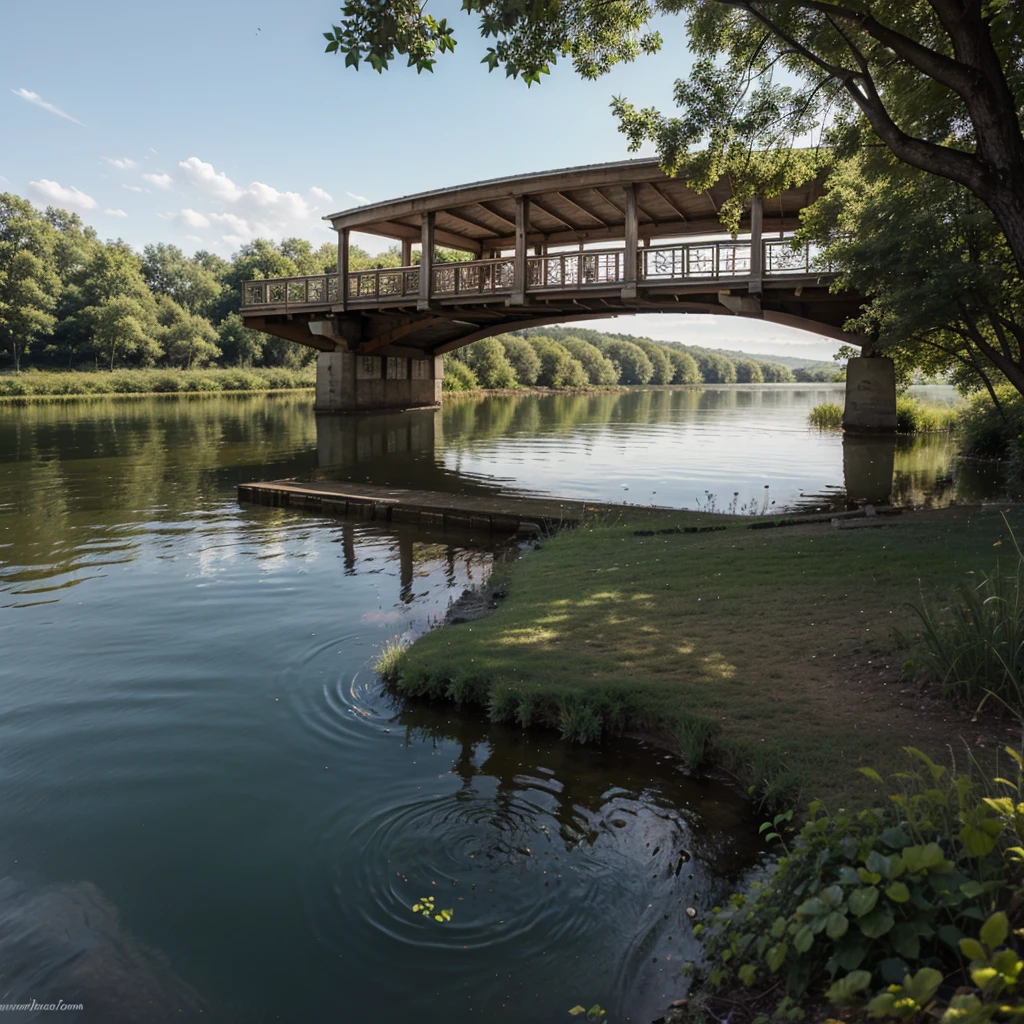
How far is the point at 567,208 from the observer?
25.7 meters

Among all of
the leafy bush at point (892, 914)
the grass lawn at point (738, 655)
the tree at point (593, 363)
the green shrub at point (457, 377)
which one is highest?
the tree at point (593, 363)

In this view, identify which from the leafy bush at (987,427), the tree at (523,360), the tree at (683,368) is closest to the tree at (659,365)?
the tree at (683,368)

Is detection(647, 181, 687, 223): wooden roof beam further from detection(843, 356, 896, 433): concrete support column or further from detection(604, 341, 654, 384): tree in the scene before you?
detection(604, 341, 654, 384): tree

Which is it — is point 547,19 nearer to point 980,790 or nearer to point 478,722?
point 478,722

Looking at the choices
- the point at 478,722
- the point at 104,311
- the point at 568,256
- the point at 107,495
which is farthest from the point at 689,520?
the point at 104,311

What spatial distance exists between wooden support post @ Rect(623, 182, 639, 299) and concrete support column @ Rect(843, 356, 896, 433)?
810 centimetres

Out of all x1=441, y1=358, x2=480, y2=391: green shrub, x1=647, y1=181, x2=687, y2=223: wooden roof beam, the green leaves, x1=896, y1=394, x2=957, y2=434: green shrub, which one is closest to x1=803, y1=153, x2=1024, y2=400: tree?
x1=647, y1=181, x2=687, y2=223: wooden roof beam

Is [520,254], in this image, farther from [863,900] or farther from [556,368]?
[556,368]

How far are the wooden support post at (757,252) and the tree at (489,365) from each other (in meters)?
53.2

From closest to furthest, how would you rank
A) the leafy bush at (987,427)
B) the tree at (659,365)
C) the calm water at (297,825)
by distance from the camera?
the calm water at (297,825), the leafy bush at (987,427), the tree at (659,365)

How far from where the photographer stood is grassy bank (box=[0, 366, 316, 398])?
48.9 m

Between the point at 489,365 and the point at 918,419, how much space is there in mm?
49005

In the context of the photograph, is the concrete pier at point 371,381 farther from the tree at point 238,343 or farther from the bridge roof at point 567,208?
the tree at point 238,343

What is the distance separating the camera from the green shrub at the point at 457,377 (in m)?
62.2
